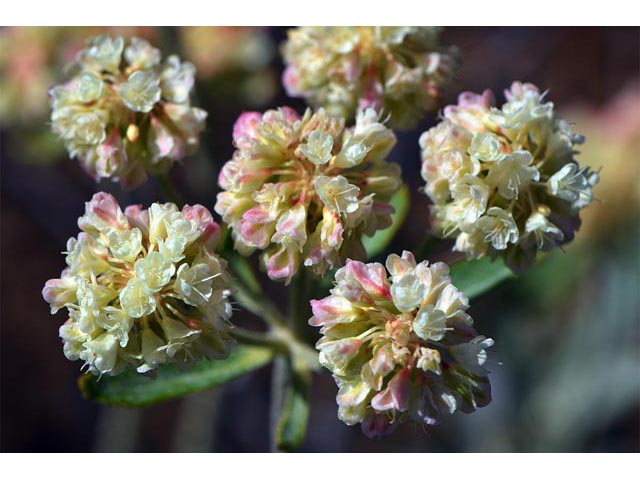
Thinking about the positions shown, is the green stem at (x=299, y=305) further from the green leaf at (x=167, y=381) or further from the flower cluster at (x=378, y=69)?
the flower cluster at (x=378, y=69)

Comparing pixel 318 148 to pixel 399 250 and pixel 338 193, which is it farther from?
pixel 399 250

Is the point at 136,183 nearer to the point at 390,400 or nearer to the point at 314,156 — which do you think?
the point at 314,156

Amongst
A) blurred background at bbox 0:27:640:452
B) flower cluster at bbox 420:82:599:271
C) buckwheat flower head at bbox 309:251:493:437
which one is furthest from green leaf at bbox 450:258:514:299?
blurred background at bbox 0:27:640:452

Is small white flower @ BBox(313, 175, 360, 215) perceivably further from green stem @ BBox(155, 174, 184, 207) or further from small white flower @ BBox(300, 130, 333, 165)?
green stem @ BBox(155, 174, 184, 207)

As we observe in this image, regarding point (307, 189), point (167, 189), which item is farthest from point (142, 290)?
point (167, 189)

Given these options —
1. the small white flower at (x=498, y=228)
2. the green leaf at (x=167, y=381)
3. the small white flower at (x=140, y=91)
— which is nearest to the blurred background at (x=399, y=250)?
the green leaf at (x=167, y=381)
